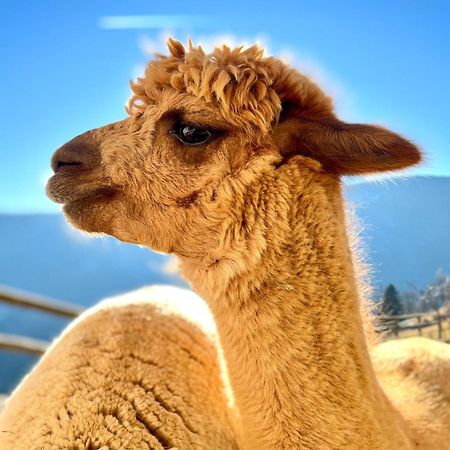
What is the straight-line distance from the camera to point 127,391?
7.06 feet

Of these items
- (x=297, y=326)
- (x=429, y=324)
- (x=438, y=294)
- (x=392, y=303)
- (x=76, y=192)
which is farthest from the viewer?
(x=429, y=324)

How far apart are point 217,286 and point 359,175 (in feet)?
2.25

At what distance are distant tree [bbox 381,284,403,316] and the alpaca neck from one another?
145 cm

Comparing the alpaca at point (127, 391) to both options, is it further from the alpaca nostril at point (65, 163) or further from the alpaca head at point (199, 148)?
the alpaca nostril at point (65, 163)

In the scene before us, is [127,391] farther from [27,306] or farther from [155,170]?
[27,306]

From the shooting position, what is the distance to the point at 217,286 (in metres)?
1.99

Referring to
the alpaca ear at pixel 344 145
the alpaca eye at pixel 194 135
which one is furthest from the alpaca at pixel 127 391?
the alpaca ear at pixel 344 145

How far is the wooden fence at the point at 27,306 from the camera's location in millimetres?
6066

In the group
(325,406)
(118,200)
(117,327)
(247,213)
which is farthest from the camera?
(117,327)

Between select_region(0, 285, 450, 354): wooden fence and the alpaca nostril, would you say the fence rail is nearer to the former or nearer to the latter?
select_region(0, 285, 450, 354): wooden fence

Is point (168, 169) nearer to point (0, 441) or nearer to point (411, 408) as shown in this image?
point (0, 441)

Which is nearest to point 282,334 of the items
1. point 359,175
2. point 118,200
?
point 359,175

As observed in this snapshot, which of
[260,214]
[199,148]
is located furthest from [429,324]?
[199,148]

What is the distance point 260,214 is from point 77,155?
81 centimetres
